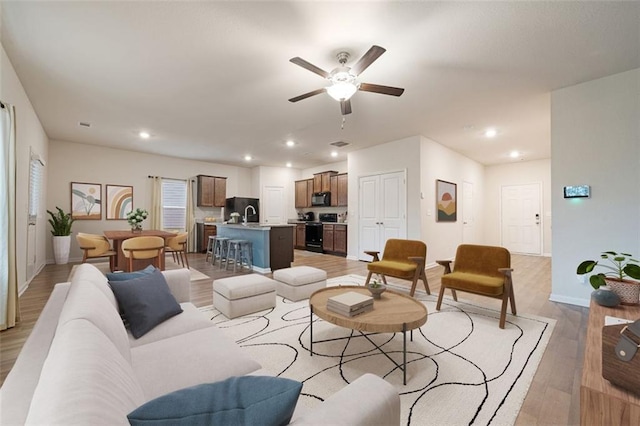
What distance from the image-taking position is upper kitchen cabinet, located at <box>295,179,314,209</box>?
8.77 meters

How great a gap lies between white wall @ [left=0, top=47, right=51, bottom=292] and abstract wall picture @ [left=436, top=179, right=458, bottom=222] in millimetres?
6709

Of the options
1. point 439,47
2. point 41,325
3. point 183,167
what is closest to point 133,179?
point 183,167

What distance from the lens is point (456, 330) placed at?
2641 millimetres

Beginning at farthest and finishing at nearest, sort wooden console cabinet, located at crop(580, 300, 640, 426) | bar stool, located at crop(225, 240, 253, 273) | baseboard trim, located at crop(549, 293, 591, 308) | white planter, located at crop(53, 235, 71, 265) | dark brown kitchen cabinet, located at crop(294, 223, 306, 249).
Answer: dark brown kitchen cabinet, located at crop(294, 223, 306, 249), white planter, located at crop(53, 235, 71, 265), bar stool, located at crop(225, 240, 253, 273), baseboard trim, located at crop(549, 293, 591, 308), wooden console cabinet, located at crop(580, 300, 640, 426)

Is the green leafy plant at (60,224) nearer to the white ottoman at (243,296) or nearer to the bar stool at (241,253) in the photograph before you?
the bar stool at (241,253)

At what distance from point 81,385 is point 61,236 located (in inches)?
283

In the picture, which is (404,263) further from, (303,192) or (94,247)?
(303,192)

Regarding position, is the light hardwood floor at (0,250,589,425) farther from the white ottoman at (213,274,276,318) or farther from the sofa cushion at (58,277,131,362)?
the sofa cushion at (58,277,131,362)

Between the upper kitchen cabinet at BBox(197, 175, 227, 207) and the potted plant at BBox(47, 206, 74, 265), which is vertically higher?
the upper kitchen cabinet at BBox(197, 175, 227, 207)

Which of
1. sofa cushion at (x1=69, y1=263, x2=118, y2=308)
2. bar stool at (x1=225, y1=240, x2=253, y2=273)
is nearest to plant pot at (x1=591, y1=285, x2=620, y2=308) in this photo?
sofa cushion at (x1=69, y1=263, x2=118, y2=308)

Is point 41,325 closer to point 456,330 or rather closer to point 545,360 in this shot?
point 456,330

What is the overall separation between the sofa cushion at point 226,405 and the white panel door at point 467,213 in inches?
288

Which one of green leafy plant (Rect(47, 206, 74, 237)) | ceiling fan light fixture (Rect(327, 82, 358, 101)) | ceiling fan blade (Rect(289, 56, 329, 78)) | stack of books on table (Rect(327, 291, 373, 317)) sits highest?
ceiling fan blade (Rect(289, 56, 329, 78))

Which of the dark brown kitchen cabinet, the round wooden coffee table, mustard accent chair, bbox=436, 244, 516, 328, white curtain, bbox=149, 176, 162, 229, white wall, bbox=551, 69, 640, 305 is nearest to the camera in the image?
the round wooden coffee table
